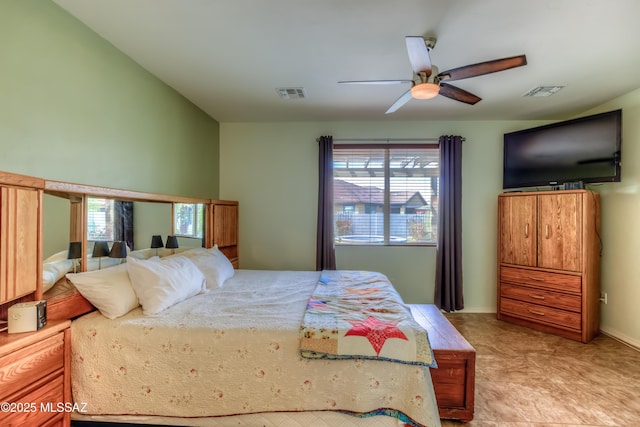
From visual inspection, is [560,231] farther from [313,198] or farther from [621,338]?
[313,198]

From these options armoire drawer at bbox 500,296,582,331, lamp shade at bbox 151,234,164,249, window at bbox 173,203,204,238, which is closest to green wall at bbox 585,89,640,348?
armoire drawer at bbox 500,296,582,331

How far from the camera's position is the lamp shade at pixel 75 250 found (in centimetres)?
168

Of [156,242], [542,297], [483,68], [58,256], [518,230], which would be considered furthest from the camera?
[518,230]

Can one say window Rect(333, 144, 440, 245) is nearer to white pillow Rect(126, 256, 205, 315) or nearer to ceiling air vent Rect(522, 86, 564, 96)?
ceiling air vent Rect(522, 86, 564, 96)

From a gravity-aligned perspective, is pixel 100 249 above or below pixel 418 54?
below

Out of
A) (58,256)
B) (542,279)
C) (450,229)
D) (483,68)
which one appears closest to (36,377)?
(58,256)

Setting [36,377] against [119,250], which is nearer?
[36,377]

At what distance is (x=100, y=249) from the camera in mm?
1883

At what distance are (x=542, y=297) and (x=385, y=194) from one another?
83.4 inches

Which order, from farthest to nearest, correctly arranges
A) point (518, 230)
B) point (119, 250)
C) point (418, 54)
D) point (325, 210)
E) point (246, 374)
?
point (325, 210) → point (518, 230) → point (119, 250) → point (418, 54) → point (246, 374)

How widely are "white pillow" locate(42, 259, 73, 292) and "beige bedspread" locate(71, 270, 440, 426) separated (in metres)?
0.28

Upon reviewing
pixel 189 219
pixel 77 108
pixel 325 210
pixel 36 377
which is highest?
pixel 77 108

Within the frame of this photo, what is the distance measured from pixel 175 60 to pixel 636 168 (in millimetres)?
4535

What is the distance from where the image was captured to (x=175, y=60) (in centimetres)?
230
